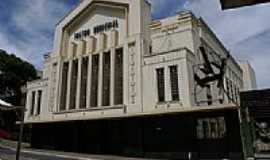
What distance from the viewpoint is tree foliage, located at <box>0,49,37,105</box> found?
4919 cm

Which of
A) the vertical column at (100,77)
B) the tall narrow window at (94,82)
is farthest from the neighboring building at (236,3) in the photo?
the tall narrow window at (94,82)

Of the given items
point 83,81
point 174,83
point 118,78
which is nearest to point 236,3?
point 174,83

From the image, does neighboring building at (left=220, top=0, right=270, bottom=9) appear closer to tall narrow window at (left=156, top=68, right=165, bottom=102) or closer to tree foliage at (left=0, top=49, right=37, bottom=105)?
tall narrow window at (left=156, top=68, right=165, bottom=102)

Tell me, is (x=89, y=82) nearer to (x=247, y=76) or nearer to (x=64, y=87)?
(x=64, y=87)

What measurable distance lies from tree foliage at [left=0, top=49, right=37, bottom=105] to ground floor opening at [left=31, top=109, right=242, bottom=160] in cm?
2533

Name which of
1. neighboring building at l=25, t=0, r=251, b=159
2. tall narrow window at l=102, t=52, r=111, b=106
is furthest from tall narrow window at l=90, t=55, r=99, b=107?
tall narrow window at l=102, t=52, r=111, b=106

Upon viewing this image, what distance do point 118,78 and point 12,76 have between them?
30.7 metres

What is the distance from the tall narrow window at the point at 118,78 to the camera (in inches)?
1047

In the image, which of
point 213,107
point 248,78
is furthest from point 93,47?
point 248,78

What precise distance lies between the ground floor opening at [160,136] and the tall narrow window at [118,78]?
2451 mm

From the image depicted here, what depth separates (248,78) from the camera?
5288cm

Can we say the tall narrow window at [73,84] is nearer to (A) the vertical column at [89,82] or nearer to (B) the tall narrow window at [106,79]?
(A) the vertical column at [89,82]

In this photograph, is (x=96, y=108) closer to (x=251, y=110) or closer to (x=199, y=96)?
(x=199, y=96)

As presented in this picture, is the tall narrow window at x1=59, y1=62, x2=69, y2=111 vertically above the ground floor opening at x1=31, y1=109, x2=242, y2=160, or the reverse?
the tall narrow window at x1=59, y1=62, x2=69, y2=111
